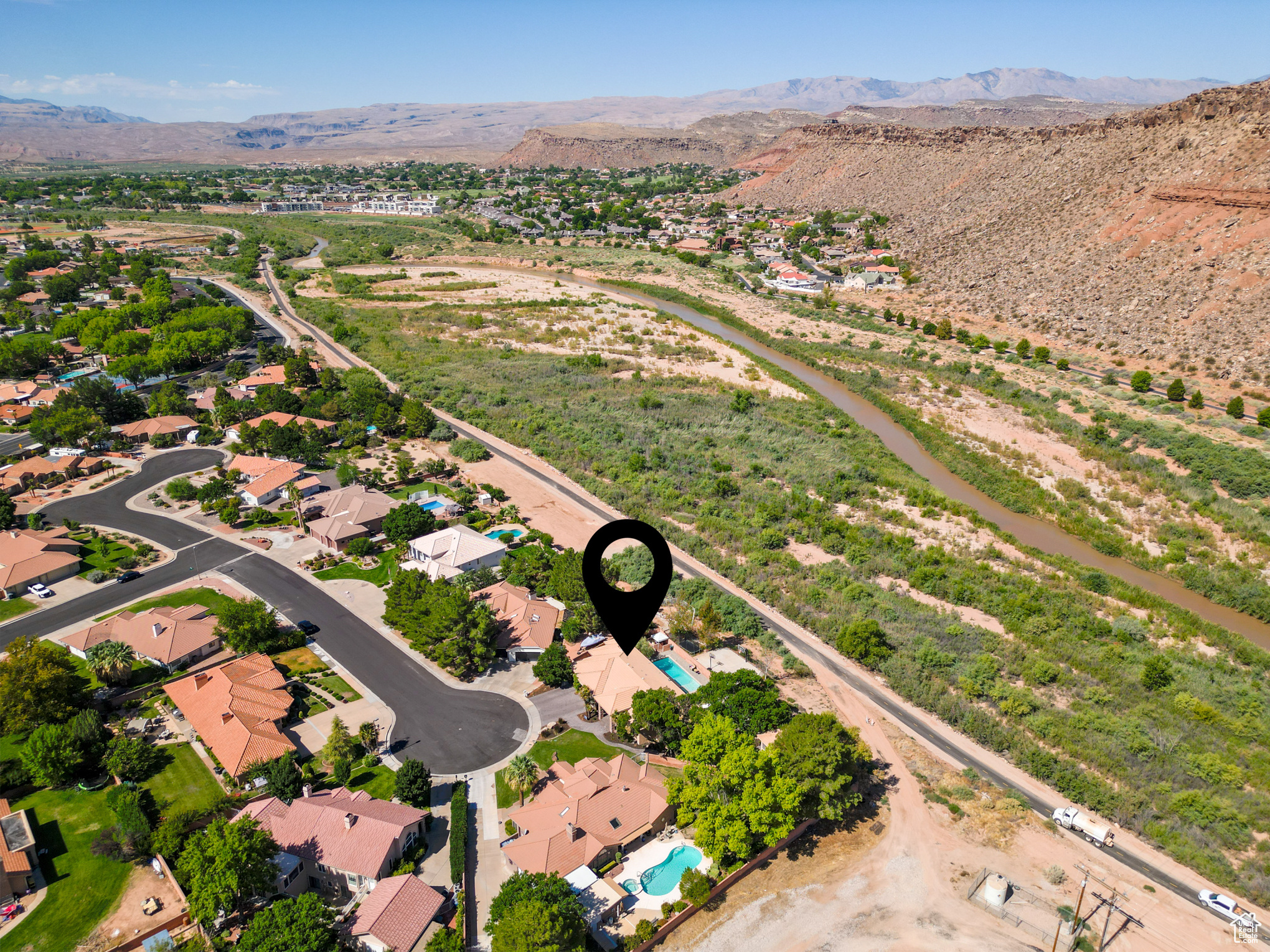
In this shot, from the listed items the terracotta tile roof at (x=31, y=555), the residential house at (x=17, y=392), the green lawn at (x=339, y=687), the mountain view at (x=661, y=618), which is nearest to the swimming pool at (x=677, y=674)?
the mountain view at (x=661, y=618)

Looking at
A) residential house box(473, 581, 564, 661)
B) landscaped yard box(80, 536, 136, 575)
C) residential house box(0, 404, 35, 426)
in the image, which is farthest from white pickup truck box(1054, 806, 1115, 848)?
residential house box(0, 404, 35, 426)

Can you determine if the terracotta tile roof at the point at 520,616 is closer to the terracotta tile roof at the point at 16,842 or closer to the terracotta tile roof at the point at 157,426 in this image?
the terracotta tile roof at the point at 16,842

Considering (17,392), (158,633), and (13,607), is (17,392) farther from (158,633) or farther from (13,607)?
(158,633)

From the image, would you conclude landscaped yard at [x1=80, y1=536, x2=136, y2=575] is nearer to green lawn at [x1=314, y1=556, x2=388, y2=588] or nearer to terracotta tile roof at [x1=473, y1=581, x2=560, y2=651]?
green lawn at [x1=314, y1=556, x2=388, y2=588]

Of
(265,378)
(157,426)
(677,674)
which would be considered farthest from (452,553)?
(265,378)

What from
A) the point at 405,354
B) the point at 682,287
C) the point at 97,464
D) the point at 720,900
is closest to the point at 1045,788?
the point at 720,900
